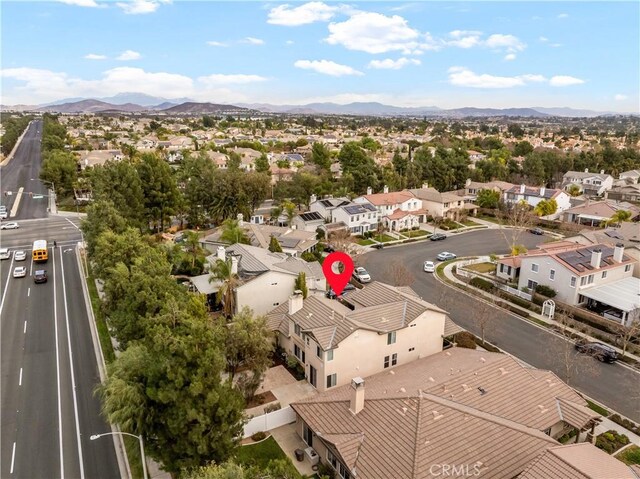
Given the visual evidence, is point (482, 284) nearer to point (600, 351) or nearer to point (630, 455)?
point (600, 351)

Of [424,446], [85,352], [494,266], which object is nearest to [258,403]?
[424,446]

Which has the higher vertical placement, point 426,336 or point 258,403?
point 426,336

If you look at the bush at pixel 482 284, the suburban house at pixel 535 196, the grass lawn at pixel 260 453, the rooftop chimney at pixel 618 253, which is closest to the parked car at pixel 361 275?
the bush at pixel 482 284

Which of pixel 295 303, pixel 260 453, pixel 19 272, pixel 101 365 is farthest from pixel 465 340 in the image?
pixel 19 272

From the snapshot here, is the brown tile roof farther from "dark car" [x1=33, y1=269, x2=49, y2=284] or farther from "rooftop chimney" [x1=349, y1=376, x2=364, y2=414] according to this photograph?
"dark car" [x1=33, y1=269, x2=49, y2=284]

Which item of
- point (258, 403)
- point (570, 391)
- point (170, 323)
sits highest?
point (170, 323)

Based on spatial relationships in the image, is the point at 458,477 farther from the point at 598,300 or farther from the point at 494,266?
the point at 494,266

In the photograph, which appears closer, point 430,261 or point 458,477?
point 458,477
